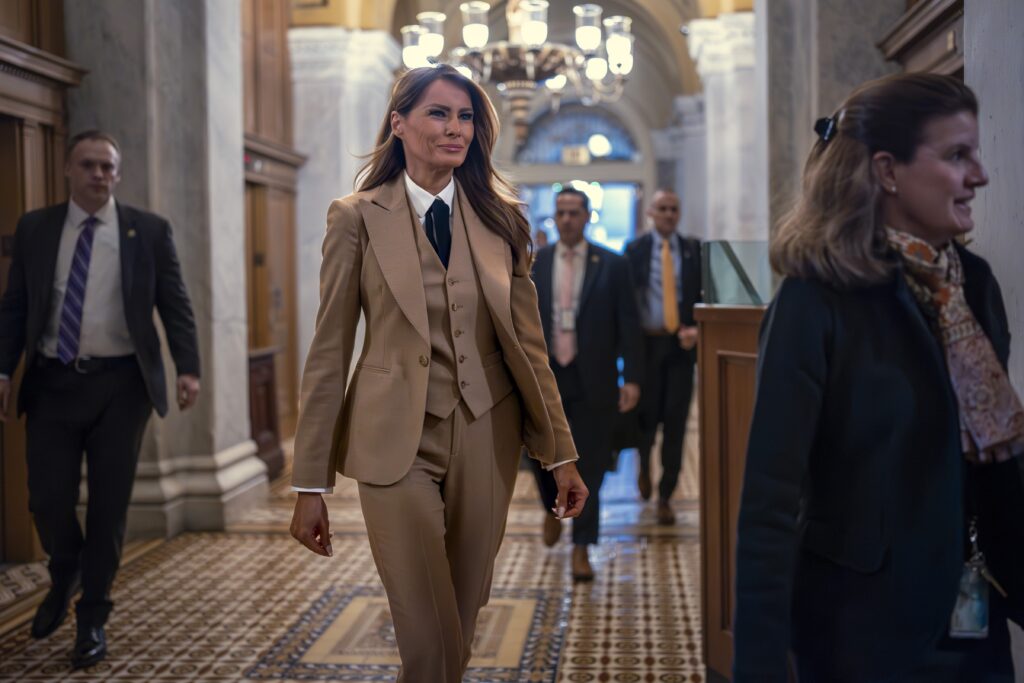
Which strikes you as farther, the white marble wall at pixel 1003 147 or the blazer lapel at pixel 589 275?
the blazer lapel at pixel 589 275

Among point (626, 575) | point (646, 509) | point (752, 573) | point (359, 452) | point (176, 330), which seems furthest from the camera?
point (646, 509)

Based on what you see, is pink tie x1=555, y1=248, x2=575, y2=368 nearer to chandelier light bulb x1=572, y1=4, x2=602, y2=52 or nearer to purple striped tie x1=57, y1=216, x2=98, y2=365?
purple striped tie x1=57, y1=216, x2=98, y2=365

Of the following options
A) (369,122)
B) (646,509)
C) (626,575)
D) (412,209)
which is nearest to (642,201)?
(369,122)

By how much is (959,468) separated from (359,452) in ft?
4.61

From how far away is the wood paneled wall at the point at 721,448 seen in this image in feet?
12.2

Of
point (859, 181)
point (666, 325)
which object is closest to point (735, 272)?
point (859, 181)

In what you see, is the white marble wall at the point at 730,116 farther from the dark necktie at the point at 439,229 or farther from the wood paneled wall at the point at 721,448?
the dark necktie at the point at 439,229

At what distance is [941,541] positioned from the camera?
5.60ft

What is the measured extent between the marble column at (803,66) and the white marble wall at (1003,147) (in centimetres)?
290

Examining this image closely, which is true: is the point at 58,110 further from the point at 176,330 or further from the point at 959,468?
the point at 959,468

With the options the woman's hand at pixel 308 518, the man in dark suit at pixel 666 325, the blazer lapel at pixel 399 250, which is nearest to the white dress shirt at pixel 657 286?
the man in dark suit at pixel 666 325

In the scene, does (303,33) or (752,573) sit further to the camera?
(303,33)

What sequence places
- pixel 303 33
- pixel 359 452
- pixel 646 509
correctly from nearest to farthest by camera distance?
pixel 359 452, pixel 646 509, pixel 303 33

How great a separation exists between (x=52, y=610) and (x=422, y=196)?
2.59m
